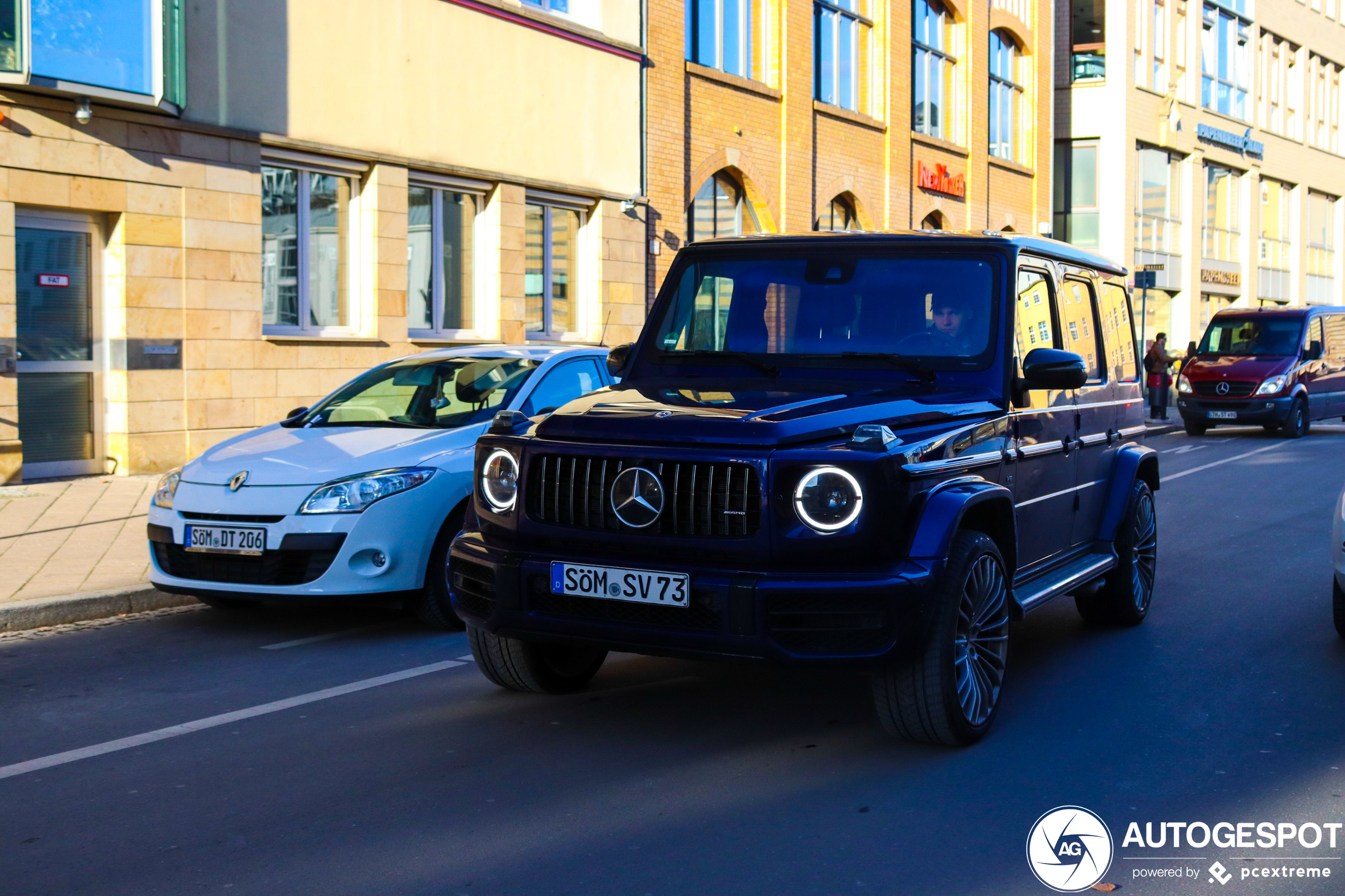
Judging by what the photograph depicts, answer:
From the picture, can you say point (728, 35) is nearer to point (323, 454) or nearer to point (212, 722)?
point (323, 454)

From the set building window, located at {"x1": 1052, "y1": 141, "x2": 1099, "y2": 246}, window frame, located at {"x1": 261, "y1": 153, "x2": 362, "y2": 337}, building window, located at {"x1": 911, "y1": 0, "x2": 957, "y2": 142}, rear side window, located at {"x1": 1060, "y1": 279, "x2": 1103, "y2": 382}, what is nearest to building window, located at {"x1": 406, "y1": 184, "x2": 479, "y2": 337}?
window frame, located at {"x1": 261, "y1": 153, "x2": 362, "y2": 337}

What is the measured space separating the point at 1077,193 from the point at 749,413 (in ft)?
115

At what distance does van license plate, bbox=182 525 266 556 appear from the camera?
682cm

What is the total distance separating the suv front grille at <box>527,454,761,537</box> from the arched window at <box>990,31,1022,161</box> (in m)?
28.9

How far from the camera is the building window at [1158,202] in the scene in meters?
38.3

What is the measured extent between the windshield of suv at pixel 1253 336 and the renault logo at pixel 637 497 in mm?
20962

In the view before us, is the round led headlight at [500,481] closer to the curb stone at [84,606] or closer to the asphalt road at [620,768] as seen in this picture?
the asphalt road at [620,768]

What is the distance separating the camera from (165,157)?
45.4 feet

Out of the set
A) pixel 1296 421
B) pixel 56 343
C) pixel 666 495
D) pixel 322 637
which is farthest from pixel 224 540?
pixel 1296 421

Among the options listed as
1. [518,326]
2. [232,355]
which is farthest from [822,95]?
[232,355]

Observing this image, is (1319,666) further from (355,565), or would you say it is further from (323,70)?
(323,70)

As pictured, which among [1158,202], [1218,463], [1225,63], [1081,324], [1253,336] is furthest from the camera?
[1225,63]

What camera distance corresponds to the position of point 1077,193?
3759cm

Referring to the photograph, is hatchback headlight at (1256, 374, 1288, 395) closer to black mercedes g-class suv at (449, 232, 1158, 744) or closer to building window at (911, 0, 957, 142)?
building window at (911, 0, 957, 142)
